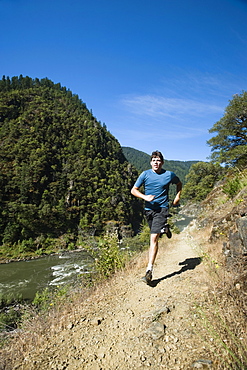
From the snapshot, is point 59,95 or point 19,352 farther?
point 59,95

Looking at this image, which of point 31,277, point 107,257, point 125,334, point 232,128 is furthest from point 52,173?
point 125,334

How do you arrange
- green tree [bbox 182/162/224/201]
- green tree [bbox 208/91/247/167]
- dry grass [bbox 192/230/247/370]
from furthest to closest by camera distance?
green tree [bbox 182/162/224/201]
green tree [bbox 208/91/247/167]
dry grass [bbox 192/230/247/370]

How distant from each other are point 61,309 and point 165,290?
5.12ft

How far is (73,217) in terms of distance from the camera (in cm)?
7619

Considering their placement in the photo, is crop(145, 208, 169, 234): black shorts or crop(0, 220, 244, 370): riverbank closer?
crop(0, 220, 244, 370): riverbank

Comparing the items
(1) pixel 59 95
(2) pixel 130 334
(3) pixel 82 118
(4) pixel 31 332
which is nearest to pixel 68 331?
(4) pixel 31 332

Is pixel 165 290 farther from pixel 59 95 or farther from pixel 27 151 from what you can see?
pixel 59 95

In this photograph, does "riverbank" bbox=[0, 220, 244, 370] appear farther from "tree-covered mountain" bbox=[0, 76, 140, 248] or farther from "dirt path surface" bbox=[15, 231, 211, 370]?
"tree-covered mountain" bbox=[0, 76, 140, 248]

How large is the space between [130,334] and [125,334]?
5 centimetres

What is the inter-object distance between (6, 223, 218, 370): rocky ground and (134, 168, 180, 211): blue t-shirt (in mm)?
1277

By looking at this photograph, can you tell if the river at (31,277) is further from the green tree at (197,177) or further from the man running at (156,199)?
the man running at (156,199)

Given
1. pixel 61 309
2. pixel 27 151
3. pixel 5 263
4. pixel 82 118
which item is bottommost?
pixel 5 263

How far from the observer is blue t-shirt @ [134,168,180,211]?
339 centimetres

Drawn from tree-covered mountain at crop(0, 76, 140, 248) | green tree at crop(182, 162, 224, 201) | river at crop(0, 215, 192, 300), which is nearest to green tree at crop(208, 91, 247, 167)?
river at crop(0, 215, 192, 300)
